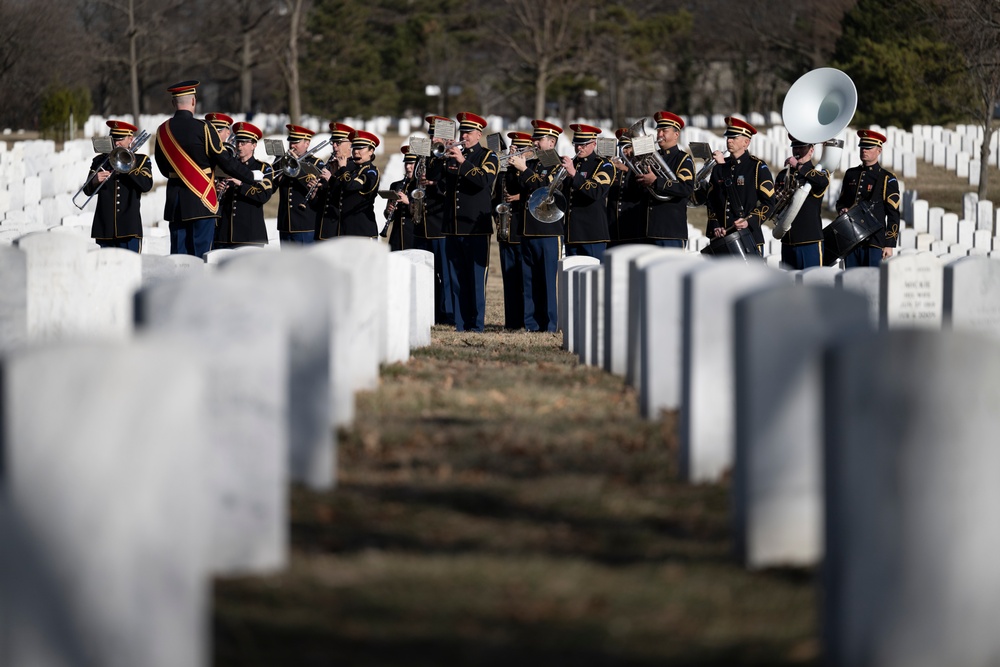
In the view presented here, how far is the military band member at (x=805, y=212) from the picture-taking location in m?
12.6

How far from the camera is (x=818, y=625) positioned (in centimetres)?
357

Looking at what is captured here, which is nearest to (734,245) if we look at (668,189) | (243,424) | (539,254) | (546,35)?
(668,189)

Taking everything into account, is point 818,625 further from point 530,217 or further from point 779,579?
point 530,217

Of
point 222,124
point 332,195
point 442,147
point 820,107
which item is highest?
point 820,107

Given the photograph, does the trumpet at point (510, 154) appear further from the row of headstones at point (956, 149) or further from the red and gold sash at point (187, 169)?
the row of headstones at point (956, 149)

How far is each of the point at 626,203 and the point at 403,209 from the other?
8.79 feet

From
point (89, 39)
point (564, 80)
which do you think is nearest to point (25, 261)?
point (89, 39)

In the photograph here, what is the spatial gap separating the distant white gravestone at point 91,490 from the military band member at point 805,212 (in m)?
10.3

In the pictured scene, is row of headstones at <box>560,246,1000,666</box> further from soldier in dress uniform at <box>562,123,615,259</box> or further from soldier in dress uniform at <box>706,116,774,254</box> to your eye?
soldier in dress uniform at <box>562,123,615,259</box>

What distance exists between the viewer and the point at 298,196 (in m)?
A: 15.0

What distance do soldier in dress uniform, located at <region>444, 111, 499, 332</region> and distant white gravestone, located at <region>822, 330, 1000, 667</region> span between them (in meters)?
10.3

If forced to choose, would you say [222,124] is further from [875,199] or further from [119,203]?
[875,199]

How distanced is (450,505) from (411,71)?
2512 inches

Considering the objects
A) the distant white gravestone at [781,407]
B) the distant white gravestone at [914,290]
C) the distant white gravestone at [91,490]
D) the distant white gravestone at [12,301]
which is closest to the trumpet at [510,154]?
the distant white gravestone at [914,290]
